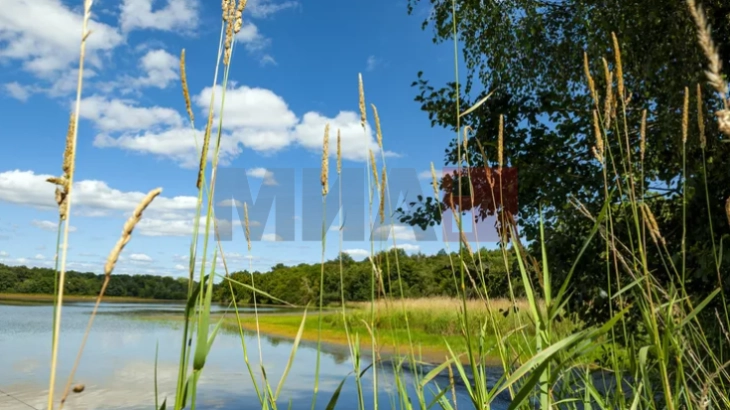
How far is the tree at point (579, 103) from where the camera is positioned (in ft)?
13.3

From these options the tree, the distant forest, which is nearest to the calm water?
the distant forest

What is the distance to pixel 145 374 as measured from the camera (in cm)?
923

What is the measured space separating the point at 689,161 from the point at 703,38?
4184 millimetres

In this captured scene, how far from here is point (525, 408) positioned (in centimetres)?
133

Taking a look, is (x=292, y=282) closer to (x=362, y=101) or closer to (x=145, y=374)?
(x=362, y=101)

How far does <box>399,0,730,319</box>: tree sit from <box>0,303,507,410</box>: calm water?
2082 mm

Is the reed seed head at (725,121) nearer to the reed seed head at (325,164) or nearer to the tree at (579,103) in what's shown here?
the reed seed head at (325,164)

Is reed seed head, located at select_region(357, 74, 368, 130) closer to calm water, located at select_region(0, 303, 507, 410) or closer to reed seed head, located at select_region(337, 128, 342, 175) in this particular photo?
reed seed head, located at select_region(337, 128, 342, 175)

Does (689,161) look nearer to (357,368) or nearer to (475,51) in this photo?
(475,51)

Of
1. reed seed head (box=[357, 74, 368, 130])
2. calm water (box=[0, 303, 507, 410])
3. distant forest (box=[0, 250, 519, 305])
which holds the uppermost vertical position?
reed seed head (box=[357, 74, 368, 130])

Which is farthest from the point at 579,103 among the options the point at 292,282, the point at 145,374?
the point at 145,374

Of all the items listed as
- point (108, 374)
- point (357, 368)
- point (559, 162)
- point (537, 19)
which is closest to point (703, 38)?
point (357, 368)

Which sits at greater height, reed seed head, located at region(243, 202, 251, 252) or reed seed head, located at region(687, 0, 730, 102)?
→ reed seed head, located at region(687, 0, 730, 102)

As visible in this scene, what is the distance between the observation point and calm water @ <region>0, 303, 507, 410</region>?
22.3ft
